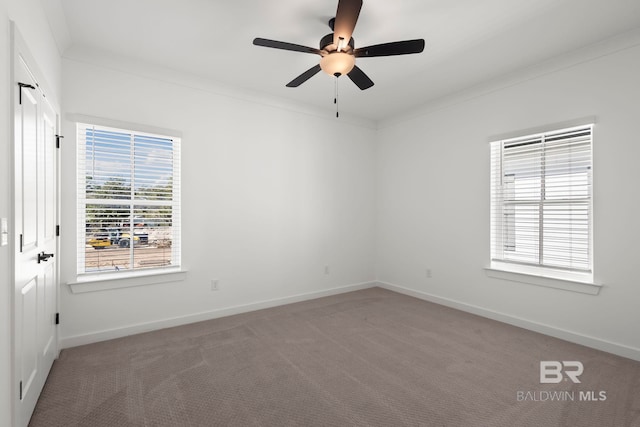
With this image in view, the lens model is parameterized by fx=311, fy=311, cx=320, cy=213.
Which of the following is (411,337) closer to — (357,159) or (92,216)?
(357,159)

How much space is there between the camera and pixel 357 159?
5246 millimetres

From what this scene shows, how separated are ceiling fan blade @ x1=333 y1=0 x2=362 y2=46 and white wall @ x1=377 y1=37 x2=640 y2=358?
8.21 ft

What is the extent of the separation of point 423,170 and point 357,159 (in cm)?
111

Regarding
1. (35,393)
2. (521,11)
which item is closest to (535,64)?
(521,11)

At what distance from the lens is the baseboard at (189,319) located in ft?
Answer: 9.96

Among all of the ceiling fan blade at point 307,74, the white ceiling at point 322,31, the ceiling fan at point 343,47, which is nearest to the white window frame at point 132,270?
the white ceiling at point 322,31

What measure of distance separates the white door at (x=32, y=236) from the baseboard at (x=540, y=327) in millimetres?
4311

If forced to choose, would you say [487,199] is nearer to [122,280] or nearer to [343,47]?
[343,47]

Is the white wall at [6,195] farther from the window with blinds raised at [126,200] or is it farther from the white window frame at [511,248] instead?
the white window frame at [511,248]

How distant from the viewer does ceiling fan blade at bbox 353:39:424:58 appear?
2.26 m

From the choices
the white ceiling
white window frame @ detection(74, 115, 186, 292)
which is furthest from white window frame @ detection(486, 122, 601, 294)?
white window frame @ detection(74, 115, 186, 292)

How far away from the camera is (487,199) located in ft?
12.9

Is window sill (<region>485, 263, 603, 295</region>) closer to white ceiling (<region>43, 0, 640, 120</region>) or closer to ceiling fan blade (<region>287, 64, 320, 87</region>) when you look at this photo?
white ceiling (<region>43, 0, 640, 120</region>)

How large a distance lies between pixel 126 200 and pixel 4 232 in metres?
1.82
